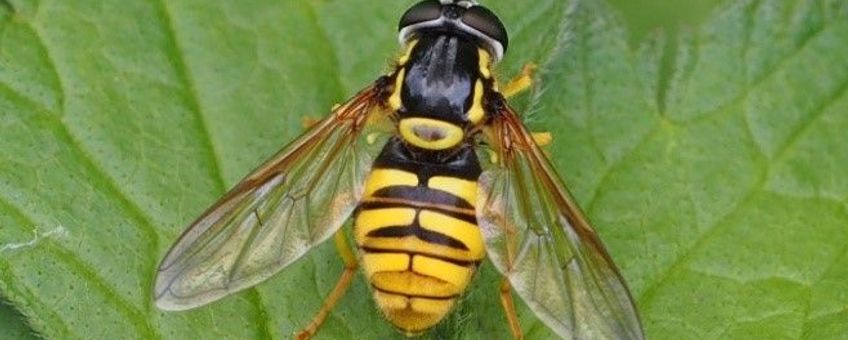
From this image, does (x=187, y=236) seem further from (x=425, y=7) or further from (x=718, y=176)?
(x=718, y=176)

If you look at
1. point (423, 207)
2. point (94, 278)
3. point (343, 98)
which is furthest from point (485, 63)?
point (94, 278)

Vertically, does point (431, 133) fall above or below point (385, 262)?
above

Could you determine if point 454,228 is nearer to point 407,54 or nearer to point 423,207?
point 423,207

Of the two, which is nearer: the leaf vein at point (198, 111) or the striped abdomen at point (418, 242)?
the striped abdomen at point (418, 242)

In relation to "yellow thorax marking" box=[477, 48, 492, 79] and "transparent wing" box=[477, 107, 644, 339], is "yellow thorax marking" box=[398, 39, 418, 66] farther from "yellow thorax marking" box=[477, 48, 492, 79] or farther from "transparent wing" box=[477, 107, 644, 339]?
"transparent wing" box=[477, 107, 644, 339]

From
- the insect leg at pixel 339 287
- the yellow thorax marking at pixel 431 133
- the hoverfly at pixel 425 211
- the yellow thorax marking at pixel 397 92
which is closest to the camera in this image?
the hoverfly at pixel 425 211

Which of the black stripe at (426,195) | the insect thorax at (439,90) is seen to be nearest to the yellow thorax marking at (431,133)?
the insect thorax at (439,90)

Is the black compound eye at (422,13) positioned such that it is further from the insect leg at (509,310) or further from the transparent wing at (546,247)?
the insect leg at (509,310)
